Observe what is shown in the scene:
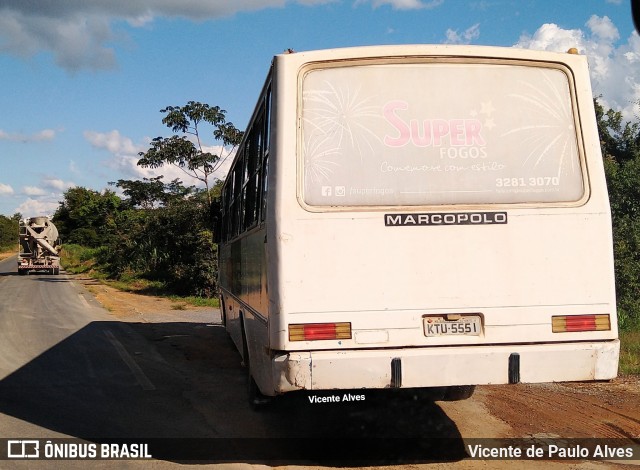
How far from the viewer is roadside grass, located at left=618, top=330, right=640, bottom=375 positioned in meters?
8.09

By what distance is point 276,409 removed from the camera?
6.87m

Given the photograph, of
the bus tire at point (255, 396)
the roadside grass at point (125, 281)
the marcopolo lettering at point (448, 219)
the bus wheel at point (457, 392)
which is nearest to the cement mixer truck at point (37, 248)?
the roadside grass at point (125, 281)

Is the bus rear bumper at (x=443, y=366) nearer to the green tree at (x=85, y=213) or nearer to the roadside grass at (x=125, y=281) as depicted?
the roadside grass at (x=125, y=281)

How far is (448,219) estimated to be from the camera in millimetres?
4773

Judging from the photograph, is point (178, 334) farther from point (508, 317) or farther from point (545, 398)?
point (508, 317)

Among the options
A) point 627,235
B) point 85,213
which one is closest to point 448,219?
point 627,235

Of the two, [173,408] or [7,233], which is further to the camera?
[7,233]

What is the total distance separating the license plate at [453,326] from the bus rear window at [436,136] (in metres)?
0.88

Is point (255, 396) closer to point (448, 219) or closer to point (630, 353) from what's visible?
point (448, 219)

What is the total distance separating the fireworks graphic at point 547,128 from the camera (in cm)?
497

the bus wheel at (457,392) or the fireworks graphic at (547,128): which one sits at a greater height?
the fireworks graphic at (547,128)

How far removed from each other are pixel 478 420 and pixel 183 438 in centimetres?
288

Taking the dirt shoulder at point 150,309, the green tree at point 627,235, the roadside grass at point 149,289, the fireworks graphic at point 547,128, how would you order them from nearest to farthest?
the fireworks graphic at point 547,128 < the roadside grass at point 149,289 < the green tree at point 627,235 < the dirt shoulder at point 150,309

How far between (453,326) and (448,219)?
0.80 meters
